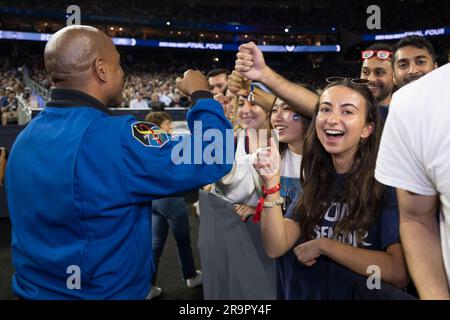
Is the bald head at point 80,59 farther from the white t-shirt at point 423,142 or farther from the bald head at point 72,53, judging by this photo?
the white t-shirt at point 423,142

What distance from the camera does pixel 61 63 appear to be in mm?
1473

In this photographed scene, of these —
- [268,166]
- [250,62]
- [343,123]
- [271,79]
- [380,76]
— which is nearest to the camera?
[268,166]

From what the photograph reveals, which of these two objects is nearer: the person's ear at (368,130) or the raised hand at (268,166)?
the raised hand at (268,166)

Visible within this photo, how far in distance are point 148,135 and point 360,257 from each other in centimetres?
90

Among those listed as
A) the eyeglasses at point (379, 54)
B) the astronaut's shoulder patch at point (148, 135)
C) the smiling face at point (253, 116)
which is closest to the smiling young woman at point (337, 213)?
the astronaut's shoulder patch at point (148, 135)

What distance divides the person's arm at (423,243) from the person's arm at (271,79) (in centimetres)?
101

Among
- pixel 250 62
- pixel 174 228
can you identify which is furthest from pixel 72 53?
pixel 174 228

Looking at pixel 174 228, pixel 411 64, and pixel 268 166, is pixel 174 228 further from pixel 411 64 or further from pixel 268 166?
pixel 411 64

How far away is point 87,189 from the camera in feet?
4.49

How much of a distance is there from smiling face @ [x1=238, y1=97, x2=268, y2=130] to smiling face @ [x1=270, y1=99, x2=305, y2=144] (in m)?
0.39

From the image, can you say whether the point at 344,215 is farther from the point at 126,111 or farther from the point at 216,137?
the point at 126,111

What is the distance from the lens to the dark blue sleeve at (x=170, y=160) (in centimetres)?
137
